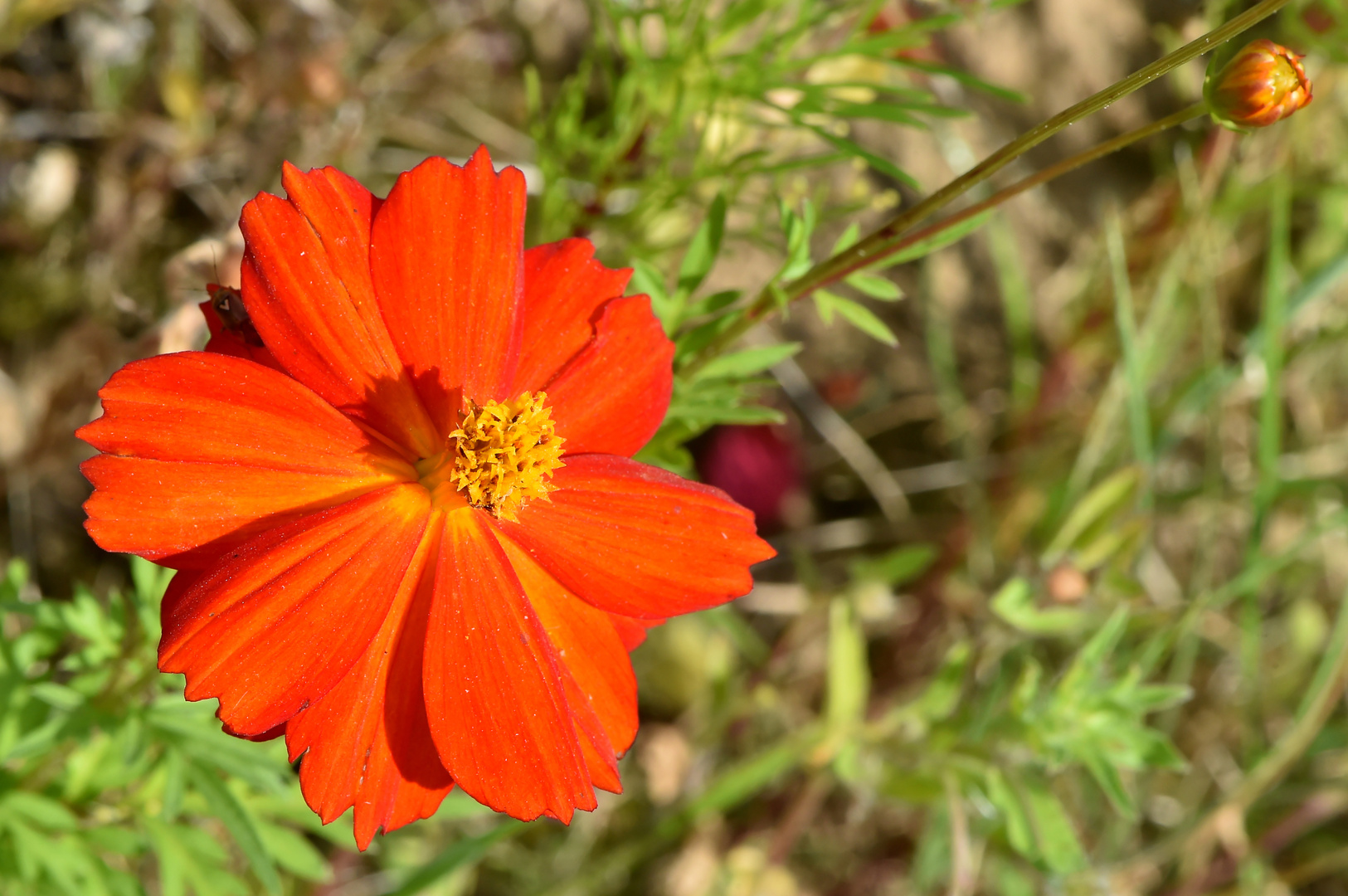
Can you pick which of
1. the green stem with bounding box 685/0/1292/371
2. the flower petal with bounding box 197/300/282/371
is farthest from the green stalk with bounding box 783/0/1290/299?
the flower petal with bounding box 197/300/282/371

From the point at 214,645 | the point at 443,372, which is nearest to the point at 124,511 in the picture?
the point at 214,645

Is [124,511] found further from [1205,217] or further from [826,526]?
[1205,217]

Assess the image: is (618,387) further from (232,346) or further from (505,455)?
(232,346)

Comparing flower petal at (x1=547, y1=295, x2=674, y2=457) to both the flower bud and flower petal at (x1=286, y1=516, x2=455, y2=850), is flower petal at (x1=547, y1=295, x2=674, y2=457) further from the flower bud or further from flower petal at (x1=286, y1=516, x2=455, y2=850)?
the flower bud

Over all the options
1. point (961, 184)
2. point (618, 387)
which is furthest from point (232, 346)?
point (961, 184)

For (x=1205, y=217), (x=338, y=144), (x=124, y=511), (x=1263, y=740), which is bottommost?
(x=1263, y=740)

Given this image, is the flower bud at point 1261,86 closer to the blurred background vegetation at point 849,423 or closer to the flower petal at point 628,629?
the blurred background vegetation at point 849,423
